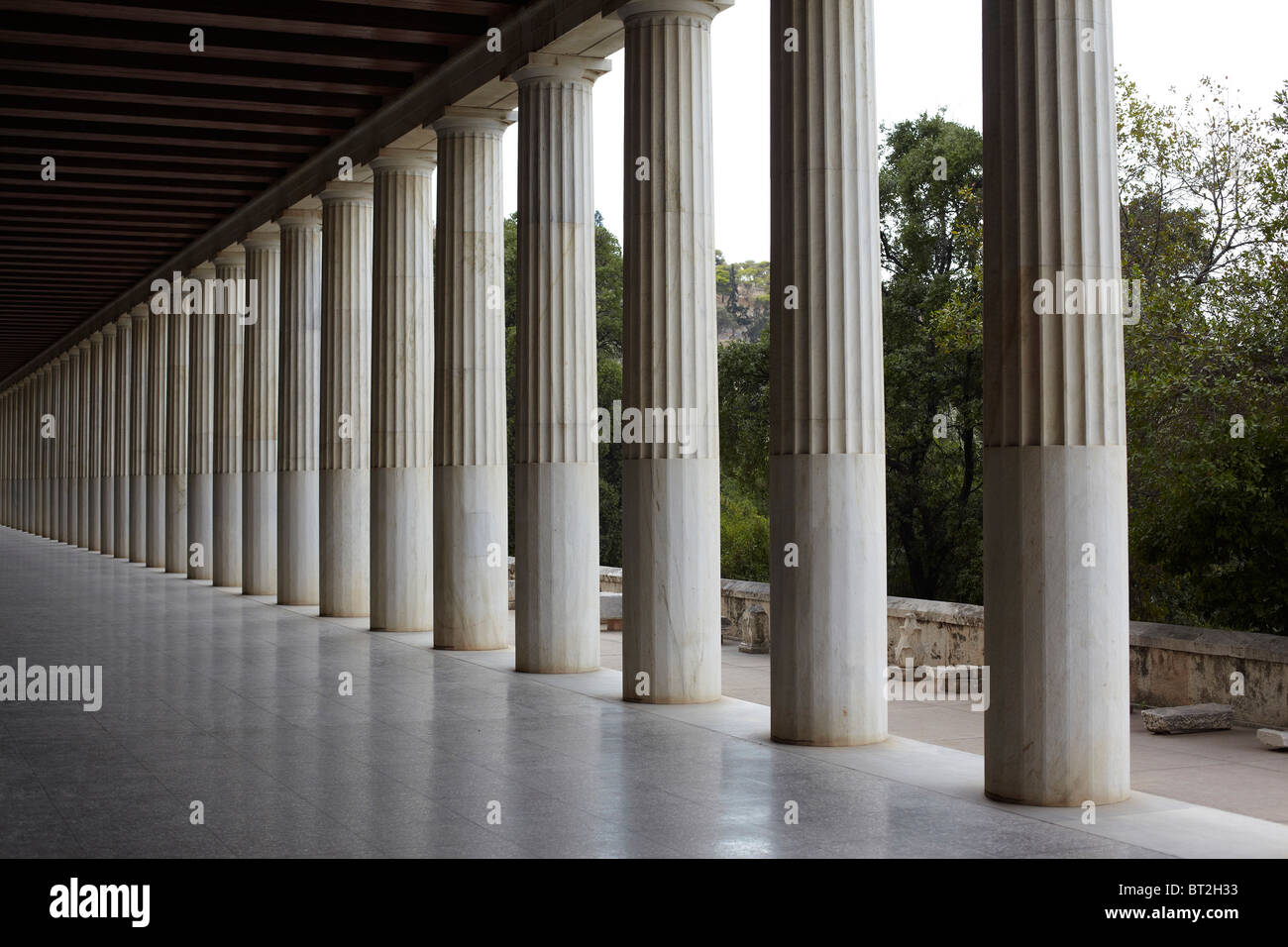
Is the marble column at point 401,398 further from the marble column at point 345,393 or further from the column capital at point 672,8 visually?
the column capital at point 672,8

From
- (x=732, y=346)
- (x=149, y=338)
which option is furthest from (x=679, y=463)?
(x=149, y=338)

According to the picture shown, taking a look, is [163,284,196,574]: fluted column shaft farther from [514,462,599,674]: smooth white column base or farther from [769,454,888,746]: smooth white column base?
[769,454,888,746]: smooth white column base

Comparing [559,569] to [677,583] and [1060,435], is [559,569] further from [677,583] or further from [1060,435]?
[1060,435]

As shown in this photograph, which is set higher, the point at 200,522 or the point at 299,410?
the point at 299,410

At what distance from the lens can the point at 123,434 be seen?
231 feet

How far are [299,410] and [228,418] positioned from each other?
1006 centimetres

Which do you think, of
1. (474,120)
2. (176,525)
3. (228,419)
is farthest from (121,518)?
(474,120)

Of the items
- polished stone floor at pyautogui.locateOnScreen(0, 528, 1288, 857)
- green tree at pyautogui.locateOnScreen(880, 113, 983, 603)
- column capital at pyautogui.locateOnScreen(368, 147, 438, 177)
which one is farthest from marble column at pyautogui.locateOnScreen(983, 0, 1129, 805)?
green tree at pyautogui.locateOnScreen(880, 113, 983, 603)

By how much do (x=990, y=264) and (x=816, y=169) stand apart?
4.28 m

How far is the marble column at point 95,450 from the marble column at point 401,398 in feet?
151

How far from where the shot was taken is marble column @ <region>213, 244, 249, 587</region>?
49531mm

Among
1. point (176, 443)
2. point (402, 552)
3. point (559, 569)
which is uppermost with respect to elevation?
point (176, 443)

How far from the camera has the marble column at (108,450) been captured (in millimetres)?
71375
